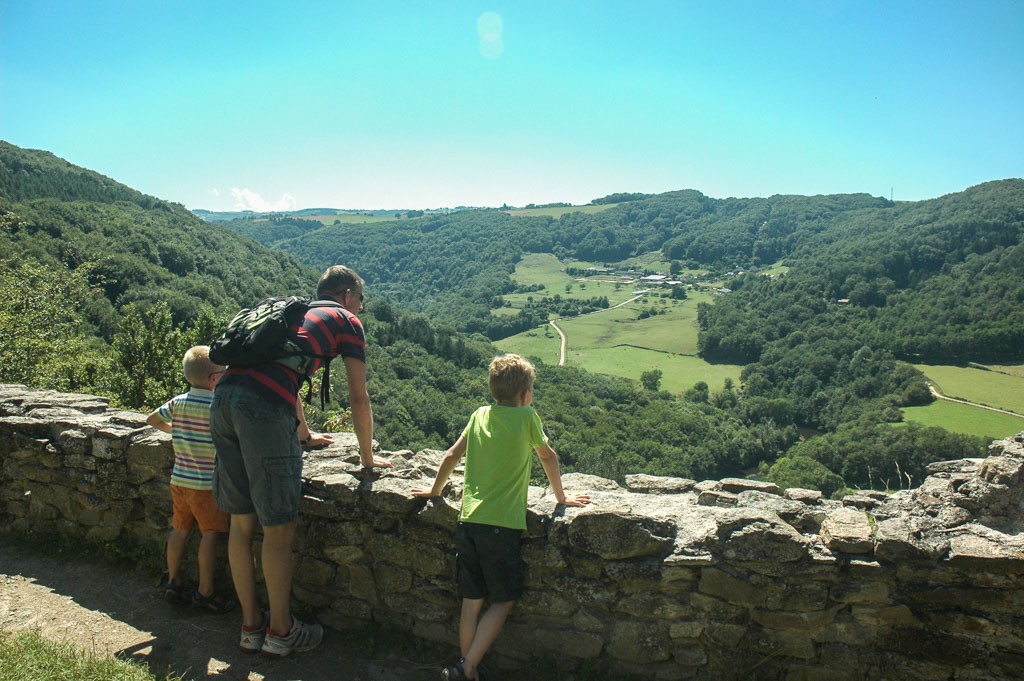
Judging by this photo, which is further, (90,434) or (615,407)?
(615,407)

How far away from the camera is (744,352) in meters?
87.0

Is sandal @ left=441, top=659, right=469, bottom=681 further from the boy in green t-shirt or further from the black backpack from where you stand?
the black backpack

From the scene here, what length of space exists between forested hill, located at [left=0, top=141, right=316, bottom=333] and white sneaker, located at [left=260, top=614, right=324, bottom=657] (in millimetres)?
16856

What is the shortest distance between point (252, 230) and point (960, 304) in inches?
7679

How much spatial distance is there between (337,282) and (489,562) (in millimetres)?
2076

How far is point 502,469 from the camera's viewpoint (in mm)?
3537

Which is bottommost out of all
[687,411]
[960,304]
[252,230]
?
[687,411]

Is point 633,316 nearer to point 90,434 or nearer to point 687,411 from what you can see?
point 687,411

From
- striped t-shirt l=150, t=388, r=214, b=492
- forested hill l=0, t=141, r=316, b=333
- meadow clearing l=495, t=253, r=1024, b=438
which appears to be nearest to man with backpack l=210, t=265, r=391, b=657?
striped t-shirt l=150, t=388, r=214, b=492

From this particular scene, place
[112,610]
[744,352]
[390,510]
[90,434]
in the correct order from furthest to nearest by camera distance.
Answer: [744,352], [90,434], [112,610], [390,510]

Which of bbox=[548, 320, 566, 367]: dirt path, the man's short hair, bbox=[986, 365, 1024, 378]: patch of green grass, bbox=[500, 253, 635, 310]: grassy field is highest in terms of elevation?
the man's short hair

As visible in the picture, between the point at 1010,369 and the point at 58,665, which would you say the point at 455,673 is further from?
the point at 1010,369

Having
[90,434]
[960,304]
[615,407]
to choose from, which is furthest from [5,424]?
[960,304]

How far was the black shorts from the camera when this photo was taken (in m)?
3.52
